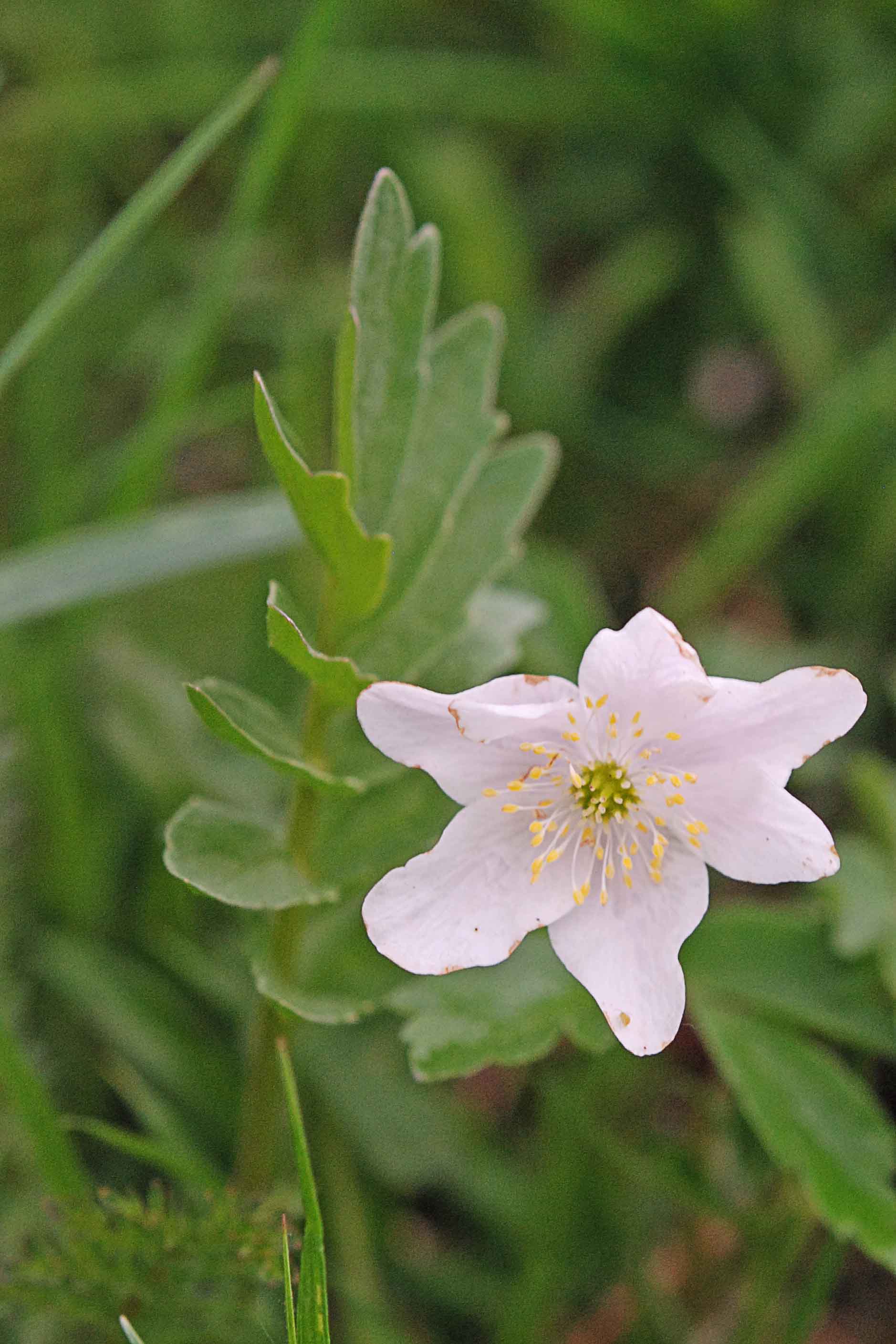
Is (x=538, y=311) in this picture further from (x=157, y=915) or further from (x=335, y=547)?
(x=335, y=547)

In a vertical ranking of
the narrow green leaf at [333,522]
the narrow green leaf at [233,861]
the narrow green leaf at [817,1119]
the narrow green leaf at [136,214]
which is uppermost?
the narrow green leaf at [136,214]

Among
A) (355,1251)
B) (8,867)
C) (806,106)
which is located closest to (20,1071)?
(8,867)

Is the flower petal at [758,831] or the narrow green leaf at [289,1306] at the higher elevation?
the flower petal at [758,831]

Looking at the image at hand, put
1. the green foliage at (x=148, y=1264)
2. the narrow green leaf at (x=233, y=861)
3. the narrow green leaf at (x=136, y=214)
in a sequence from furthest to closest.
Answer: the narrow green leaf at (x=136, y=214)
the green foliage at (x=148, y=1264)
the narrow green leaf at (x=233, y=861)

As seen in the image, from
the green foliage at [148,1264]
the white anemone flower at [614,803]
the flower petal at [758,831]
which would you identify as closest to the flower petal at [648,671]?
the white anemone flower at [614,803]

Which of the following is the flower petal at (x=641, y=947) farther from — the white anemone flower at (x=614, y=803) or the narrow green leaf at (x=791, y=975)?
the narrow green leaf at (x=791, y=975)

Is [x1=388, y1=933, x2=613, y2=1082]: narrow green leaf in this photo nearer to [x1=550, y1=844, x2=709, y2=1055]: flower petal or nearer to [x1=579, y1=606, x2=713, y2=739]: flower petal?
[x1=550, y1=844, x2=709, y2=1055]: flower petal

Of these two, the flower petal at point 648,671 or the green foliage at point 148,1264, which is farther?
the green foliage at point 148,1264

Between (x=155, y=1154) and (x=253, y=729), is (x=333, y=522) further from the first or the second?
(x=155, y=1154)
